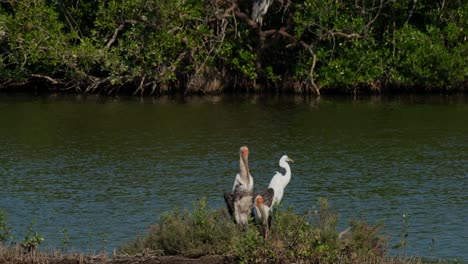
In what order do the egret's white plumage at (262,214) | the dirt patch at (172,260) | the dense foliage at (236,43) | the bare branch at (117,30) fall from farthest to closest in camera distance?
the bare branch at (117,30)
the dense foliage at (236,43)
the egret's white plumage at (262,214)
the dirt patch at (172,260)

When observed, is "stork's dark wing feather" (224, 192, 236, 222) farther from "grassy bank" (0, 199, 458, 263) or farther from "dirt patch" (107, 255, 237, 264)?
"dirt patch" (107, 255, 237, 264)

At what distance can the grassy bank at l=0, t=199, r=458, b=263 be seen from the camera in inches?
435

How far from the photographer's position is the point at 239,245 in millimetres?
11062

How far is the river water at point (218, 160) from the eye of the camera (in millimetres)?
14664

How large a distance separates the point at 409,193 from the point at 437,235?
2.80m

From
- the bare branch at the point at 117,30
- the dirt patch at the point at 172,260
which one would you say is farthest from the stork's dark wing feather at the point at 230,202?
the bare branch at the point at 117,30

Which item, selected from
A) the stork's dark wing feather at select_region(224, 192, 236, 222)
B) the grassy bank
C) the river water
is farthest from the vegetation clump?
the river water

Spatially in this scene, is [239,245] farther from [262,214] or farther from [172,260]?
[172,260]

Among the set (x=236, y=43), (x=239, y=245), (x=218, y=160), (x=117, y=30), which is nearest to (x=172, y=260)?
(x=239, y=245)

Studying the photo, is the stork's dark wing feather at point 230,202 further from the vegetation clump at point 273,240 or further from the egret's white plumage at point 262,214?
the egret's white plumage at point 262,214

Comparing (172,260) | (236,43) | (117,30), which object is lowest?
(172,260)

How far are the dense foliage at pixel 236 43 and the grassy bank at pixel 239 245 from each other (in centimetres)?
1553

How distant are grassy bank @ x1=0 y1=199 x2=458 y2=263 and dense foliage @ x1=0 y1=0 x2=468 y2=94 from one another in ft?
51.0

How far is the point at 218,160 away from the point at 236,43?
9.67 metres
